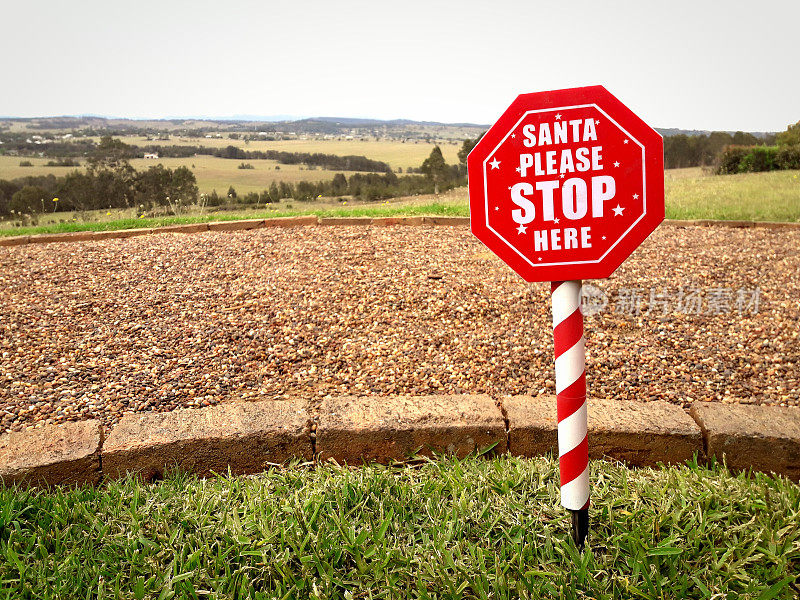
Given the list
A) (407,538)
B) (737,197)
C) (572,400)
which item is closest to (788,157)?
(737,197)

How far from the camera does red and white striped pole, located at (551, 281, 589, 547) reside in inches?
85.4

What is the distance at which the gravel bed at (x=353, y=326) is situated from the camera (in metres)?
3.54

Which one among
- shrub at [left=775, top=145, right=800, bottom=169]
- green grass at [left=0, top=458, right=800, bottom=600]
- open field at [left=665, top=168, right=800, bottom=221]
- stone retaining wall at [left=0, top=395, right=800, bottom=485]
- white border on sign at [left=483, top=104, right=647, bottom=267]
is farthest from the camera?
shrub at [left=775, top=145, right=800, bottom=169]

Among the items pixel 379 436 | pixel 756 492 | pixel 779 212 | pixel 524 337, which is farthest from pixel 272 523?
pixel 779 212

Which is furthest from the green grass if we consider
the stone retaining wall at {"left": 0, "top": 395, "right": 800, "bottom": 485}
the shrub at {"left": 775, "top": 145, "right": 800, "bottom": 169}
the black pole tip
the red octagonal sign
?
the shrub at {"left": 775, "top": 145, "right": 800, "bottom": 169}

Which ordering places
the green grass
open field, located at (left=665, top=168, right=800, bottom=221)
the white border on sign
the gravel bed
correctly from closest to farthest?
the white border on sign < the green grass < the gravel bed < open field, located at (left=665, top=168, right=800, bottom=221)

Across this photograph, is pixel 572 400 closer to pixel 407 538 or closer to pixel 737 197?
pixel 407 538

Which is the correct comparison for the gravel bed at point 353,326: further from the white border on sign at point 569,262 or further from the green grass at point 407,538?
the white border on sign at point 569,262

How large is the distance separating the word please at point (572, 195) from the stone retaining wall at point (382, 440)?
123 centimetres

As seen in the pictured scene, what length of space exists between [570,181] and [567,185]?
0.6 inches

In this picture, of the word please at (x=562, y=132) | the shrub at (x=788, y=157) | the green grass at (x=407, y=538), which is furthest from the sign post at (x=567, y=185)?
the shrub at (x=788, y=157)

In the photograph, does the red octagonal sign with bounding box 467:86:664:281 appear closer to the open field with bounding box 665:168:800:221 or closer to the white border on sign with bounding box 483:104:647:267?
the white border on sign with bounding box 483:104:647:267

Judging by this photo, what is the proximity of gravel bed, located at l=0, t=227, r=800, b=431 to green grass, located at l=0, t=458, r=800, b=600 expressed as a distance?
0.81 m

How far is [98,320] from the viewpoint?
14.8 feet
